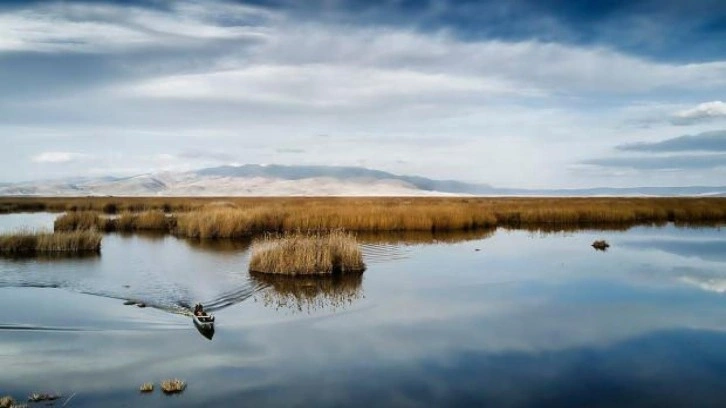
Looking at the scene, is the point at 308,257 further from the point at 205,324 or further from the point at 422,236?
the point at 422,236

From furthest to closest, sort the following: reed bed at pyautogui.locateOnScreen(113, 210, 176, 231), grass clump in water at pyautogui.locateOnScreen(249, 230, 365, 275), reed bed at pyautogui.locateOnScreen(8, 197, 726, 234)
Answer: reed bed at pyautogui.locateOnScreen(113, 210, 176, 231), reed bed at pyautogui.locateOnScreen(8, 197, 726, 234), grass clump in water at pyautogui.locateOnScreen(249, 230, 365, 275)

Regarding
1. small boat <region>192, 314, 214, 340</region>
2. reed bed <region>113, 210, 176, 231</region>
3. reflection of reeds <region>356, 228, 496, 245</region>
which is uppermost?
reed bed <region>113, 210, 176, 231</region>

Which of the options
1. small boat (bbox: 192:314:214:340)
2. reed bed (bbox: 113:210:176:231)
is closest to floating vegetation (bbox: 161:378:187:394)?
small boat (bbox: 192:314:214:340)

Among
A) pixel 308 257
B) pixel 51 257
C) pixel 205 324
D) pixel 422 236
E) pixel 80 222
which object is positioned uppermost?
pixel 80 222

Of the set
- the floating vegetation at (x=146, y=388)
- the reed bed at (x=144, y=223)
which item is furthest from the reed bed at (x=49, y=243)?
the floating vegetation at (x=146, y=388)

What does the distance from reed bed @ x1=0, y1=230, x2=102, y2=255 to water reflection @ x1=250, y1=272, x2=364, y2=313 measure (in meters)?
9.10

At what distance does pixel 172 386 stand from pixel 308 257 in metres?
10.3

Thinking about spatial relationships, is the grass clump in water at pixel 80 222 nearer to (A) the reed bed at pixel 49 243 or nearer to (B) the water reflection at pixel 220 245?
(B) the water reflection at pixel 220 245

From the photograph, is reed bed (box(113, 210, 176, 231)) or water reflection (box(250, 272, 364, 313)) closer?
water reflection (box(250, 272, 364, 313))

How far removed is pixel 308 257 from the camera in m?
18.7

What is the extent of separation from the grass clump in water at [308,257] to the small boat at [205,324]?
21.4 feet

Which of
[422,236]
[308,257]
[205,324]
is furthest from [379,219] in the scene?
[205,324]

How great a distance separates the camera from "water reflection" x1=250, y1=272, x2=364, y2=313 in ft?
47.9

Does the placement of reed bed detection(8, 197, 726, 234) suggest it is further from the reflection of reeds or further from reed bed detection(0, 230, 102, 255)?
reed bed detection(0, 230, 102, 255)
